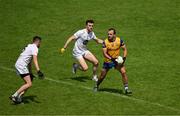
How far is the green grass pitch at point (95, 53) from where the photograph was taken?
19.4 meters

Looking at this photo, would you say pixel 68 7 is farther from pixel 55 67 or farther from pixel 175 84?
pixel 175 84

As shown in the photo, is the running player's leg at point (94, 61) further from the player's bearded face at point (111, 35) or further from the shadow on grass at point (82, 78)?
the player's bearded face at point (111, 35)

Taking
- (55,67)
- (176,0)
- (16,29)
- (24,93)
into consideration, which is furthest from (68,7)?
(24,93)

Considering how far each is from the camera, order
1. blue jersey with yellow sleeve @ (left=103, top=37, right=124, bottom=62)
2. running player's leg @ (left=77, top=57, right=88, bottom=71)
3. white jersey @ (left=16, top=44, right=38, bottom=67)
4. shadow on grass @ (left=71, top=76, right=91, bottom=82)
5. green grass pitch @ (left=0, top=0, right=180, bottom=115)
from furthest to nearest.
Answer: shadow on grass @ (left=71, top=76, right=91, bottom=82), running player's leg @ (left=77, top=57, right=88, bottom=71), blue jersey with yellow sleeve @ (left=103, top=37, right=124, bottom=62), green grass pitch @ (left=0, top=0, right=180, bottom=115), white jersey @ (left=16, top=44, right=38, bottom=67)

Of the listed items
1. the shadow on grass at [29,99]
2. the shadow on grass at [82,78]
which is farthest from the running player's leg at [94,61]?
the shadow on grass at [29,99]

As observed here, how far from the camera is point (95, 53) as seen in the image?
27016 mm

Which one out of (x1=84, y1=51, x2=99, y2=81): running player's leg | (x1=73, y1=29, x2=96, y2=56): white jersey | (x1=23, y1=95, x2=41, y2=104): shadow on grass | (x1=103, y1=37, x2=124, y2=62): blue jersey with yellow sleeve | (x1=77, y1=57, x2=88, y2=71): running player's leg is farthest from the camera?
(x1=73, y1=29, x2=96, y2=56): white jersey

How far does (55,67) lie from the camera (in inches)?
972

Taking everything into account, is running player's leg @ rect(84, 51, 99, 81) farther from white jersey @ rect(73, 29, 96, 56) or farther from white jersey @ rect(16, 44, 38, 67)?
white jersey @ rect(16, 44, 38, 67)

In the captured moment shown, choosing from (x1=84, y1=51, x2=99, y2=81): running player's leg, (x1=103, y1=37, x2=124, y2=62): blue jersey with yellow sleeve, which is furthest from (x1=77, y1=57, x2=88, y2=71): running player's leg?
(x1=103, y1=37, x2=124, y2=62): blue jersey with yellow sleeve

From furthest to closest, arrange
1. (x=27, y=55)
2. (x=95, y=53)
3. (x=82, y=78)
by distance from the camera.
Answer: (x=95, y=53) → (x=82, y=78) → (x=27, y=55)

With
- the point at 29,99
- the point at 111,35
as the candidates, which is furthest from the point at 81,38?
the point at 29,99

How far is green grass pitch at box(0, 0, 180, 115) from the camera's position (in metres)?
19.4

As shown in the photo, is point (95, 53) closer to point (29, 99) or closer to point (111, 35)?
point (111, 35)
